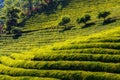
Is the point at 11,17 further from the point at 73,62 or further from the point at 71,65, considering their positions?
the point at 71,65

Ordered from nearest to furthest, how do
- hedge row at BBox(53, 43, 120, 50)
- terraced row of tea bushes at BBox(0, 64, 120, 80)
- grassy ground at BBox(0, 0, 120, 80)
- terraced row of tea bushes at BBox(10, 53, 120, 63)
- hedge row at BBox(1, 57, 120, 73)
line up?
terraced row of tea bushes at BBox(0, 64, 120, 80), hedge row at BBox(1, 57, 120, 73), grassy ground at BBox(0, 0, 120, 80), terraced row of tea bushes at BBox(10, 53, 120, 63), hedge row at BBox(53, 43, 120, 50)

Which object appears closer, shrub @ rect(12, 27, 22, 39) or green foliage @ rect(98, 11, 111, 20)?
green foliage @ rect(98, 11, 111, 20)

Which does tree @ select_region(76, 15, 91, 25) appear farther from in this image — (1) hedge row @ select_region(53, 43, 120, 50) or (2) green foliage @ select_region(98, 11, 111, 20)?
(1) hedge row @ select_region(53, 43, 120, 50)

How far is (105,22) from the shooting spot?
125 metres

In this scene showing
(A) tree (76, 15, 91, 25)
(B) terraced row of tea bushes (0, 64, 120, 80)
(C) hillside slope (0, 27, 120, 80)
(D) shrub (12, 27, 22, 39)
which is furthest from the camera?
(D) shrub (12, 27, 22, 39)

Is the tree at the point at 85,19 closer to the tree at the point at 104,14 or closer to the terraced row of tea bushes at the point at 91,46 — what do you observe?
the tree at the point at 104,14

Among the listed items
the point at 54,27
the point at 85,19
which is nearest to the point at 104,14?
the point at 85,19

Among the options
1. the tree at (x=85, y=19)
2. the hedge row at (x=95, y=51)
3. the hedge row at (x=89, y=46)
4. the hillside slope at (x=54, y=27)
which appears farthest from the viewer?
the tree at (x=85, y=19)

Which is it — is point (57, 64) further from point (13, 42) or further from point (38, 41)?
point (13, 42)

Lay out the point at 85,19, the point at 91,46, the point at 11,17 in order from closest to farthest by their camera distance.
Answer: the point at 91,46 → the point at 85,19 → the point at 11,17

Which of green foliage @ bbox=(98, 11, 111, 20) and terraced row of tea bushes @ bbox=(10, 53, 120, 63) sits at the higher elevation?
green foliage @ bbox=(98, 11, 111, 20)

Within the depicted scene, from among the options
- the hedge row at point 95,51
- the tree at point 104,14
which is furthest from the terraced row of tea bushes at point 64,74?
the tree at point 104,14

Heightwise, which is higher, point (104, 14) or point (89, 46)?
point (104, 14)

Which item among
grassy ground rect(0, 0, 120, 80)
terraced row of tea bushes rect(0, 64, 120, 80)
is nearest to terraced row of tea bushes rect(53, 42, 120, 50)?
grassy ground rect(0, 0, 120, 80)
